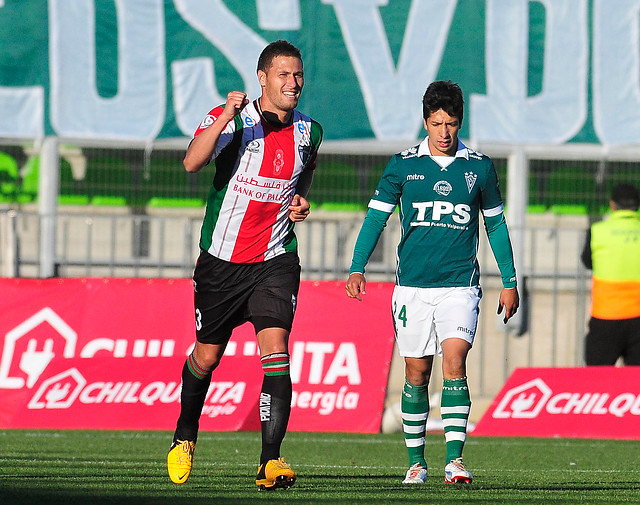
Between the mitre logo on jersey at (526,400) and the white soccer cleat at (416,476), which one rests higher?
the white soccer cleat at (416,476)

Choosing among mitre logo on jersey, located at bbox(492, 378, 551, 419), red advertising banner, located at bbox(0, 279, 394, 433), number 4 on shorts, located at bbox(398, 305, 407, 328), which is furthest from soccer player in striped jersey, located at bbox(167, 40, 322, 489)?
mitre logo on jersey, located at bbox(492, 378, 551, 419)

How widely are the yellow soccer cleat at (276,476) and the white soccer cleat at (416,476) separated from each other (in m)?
0.95

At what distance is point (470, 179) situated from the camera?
23.9ft

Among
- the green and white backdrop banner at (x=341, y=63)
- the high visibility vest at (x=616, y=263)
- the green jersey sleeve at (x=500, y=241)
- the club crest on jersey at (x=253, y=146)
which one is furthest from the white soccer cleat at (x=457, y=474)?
the green and white backdrop banner at (x=341, y=63)

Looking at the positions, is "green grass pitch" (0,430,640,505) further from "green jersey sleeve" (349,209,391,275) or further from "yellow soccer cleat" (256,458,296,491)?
"green jersey sleeve" (349,209,391,275)

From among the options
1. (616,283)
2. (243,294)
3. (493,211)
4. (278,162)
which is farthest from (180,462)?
(616,283)

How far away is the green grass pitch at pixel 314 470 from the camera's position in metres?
6.10

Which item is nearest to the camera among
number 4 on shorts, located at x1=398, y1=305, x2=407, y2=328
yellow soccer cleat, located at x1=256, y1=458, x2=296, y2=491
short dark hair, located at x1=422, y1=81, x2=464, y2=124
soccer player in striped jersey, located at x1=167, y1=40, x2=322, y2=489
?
yellow soccer cleat, located at x1=256, y1=458, x2=296, y2=491

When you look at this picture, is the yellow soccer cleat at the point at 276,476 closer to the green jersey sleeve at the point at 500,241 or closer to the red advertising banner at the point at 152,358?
the green jersey sleeve at the point at 500,241

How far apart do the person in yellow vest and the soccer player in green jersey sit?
513 centimetres

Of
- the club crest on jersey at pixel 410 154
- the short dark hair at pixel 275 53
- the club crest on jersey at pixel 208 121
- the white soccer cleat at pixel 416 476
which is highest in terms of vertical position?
the short dark hair at pixel 275 53

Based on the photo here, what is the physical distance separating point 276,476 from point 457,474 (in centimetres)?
113

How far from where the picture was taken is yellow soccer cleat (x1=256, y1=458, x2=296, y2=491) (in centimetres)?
630

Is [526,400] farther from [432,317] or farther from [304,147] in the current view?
[304,147]
